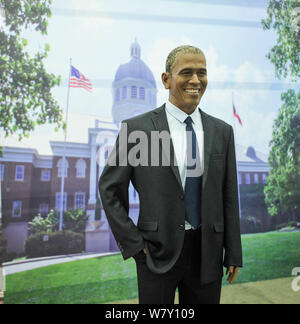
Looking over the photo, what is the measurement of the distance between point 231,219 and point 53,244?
2.67m

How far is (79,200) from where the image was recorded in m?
3.37

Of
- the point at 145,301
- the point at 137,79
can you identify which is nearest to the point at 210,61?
the point at 137,79

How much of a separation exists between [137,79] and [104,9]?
103cm

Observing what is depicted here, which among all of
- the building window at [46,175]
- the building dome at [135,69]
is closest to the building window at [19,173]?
the building window at [46,175]

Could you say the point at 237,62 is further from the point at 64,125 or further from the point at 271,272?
the point at 271,272

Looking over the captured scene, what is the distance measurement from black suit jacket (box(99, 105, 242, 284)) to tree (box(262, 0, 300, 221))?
2759 mm

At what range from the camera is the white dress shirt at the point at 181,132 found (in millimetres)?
1299

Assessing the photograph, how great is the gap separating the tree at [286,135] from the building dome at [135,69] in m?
1.83

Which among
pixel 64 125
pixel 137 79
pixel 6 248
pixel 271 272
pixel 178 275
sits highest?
pixel 137 79

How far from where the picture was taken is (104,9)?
3432 millimetres

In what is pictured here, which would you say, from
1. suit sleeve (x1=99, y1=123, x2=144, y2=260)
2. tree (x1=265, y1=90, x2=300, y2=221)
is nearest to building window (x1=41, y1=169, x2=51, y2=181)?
suit sleeve (x1=99, y1=123, x2=144, y2=260)

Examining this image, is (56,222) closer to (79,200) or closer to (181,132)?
(79,200)

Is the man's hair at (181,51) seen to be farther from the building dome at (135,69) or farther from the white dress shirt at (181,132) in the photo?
the building dome at (135,69)

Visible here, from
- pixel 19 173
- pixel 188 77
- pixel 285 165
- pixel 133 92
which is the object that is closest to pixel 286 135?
pixel 285 165
